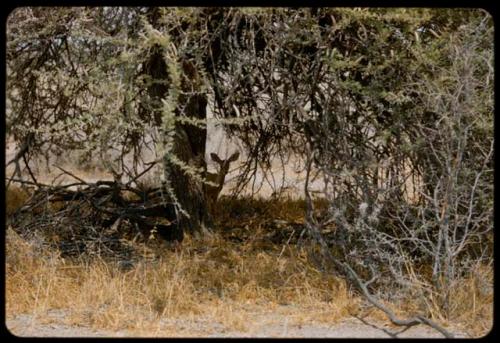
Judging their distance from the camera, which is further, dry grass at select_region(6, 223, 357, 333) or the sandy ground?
dry grass at select_region(6, 223, 357, 333)

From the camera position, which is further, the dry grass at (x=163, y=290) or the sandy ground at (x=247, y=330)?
the dry grass at (x=163, y=290)

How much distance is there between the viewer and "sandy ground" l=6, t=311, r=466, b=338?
13.1ft

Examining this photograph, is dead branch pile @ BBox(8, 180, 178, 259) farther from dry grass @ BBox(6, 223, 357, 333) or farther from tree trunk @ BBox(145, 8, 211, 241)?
dry grass @ BBox(6, 223, 357, 333)

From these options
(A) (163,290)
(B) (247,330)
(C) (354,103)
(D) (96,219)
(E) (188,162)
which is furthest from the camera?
(D) (96,219)

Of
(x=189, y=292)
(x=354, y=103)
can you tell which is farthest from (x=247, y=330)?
(x=354, y=103)

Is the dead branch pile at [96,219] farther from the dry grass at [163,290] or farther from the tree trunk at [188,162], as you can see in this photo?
the dry grass at [163,290]

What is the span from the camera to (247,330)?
406cm

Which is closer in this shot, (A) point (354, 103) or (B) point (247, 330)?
(B) point (247, 330)

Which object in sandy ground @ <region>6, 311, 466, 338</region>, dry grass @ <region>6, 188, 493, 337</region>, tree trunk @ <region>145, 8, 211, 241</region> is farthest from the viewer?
tree trunk @ <region>145, 8, 211, 241</region>

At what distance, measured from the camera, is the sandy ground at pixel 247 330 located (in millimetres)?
4003

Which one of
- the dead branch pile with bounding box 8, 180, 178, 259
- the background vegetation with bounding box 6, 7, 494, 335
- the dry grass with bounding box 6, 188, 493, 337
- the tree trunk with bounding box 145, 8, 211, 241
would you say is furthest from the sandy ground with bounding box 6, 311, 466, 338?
the tree trunk with bounding box 145, 8, 211, 241

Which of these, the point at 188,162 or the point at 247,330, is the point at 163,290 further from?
the point at 188,162

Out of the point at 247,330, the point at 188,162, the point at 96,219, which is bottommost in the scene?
the point at 247,330

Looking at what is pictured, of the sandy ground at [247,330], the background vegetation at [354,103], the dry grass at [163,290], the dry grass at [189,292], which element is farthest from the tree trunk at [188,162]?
the sandy ground at [247,330]
